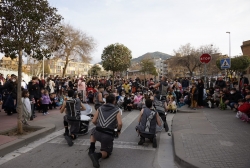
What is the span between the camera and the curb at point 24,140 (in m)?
5.63

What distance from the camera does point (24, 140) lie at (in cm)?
634

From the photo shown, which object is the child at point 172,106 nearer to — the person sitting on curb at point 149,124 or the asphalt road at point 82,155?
the asphalt road at point 82,155

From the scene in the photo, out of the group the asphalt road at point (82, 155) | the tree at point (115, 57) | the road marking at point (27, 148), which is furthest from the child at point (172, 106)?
the tree at point (115, 57)

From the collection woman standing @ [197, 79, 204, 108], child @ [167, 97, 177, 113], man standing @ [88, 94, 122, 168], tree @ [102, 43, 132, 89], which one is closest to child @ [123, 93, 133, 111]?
child @ [167, 97, 177, 113]

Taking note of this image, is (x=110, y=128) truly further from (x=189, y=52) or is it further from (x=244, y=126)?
(x=189, y=52)

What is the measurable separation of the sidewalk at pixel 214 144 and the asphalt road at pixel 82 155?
38cm

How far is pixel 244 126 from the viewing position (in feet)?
26.1

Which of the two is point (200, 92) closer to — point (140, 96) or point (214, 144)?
point (140, 96)

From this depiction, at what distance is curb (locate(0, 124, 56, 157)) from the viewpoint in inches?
222

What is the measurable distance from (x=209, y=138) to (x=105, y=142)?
330 centimetres

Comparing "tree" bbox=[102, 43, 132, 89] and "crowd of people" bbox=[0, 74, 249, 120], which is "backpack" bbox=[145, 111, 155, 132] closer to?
"crowd of people" bbox=[0, 74, 249, 120]

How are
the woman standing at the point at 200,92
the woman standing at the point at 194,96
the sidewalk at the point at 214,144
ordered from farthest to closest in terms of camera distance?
the woman standing at the point at 200,92 → the woman standing at the point at 194,96 → the sidewalk at the point at 214,144

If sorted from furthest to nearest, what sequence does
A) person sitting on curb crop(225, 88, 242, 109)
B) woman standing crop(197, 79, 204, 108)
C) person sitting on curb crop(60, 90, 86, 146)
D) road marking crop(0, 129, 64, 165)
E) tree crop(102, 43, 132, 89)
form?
1. tree crop(102, 43, 132, 89)
2. woman standing crop(197, 79, 204, 108)
3. person sitting on curb crop(225, 88, 242, 109)
4. person sitting on curb crop(60, 90, 86, 146)
5. road marking crop(0, 129, 64, 165)

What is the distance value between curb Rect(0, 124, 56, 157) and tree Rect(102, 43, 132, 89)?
53.7ft
